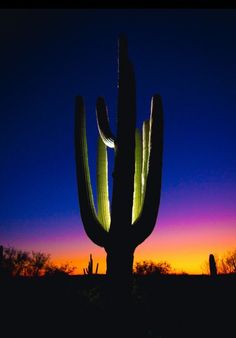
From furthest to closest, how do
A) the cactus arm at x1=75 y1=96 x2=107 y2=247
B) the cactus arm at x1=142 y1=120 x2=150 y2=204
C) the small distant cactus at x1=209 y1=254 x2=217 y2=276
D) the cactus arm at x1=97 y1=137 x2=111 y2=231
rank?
the small distant cactus at x1=209 y1=254 x2=217 y2=276 → the cactus arm at x1=142 y1=120 x2=150 y2=204 → the cactus arm at x1=97 y1=137 x2=111 y2=231 → the cactus arm at x1=75 y1=96 x2=107 y2=247

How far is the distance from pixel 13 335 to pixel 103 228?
3015mm

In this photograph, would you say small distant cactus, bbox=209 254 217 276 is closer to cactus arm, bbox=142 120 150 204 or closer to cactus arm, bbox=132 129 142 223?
cactus arm, bbox=132 129 142 223

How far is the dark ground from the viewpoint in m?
6.85

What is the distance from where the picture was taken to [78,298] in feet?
30.9

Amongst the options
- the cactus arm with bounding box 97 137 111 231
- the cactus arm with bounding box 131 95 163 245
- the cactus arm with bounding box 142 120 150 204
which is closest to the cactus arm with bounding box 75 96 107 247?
the cactus arm with bounding box 97 137 111 231

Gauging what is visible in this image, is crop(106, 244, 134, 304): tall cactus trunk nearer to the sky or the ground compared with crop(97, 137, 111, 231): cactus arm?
nearer to the ground

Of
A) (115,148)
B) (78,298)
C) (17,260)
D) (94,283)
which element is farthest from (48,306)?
(17,260)

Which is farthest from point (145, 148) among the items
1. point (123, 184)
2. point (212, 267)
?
point (212, 267)

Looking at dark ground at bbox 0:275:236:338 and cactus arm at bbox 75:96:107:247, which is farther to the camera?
dark ground at bbox 0:275:236:338

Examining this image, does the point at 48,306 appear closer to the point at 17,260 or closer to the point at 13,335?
the point at 13,335

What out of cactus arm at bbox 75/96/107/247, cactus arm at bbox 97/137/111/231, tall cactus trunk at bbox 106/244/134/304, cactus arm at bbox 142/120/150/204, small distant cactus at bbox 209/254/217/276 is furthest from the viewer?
small distant cactus at bbox 209/254/217/276

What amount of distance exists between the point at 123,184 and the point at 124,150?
627 mm

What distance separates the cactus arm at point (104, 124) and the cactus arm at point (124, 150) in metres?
0.43

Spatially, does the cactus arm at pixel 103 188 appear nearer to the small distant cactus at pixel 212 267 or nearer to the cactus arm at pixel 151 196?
the cactus arm at pixel 151 196
